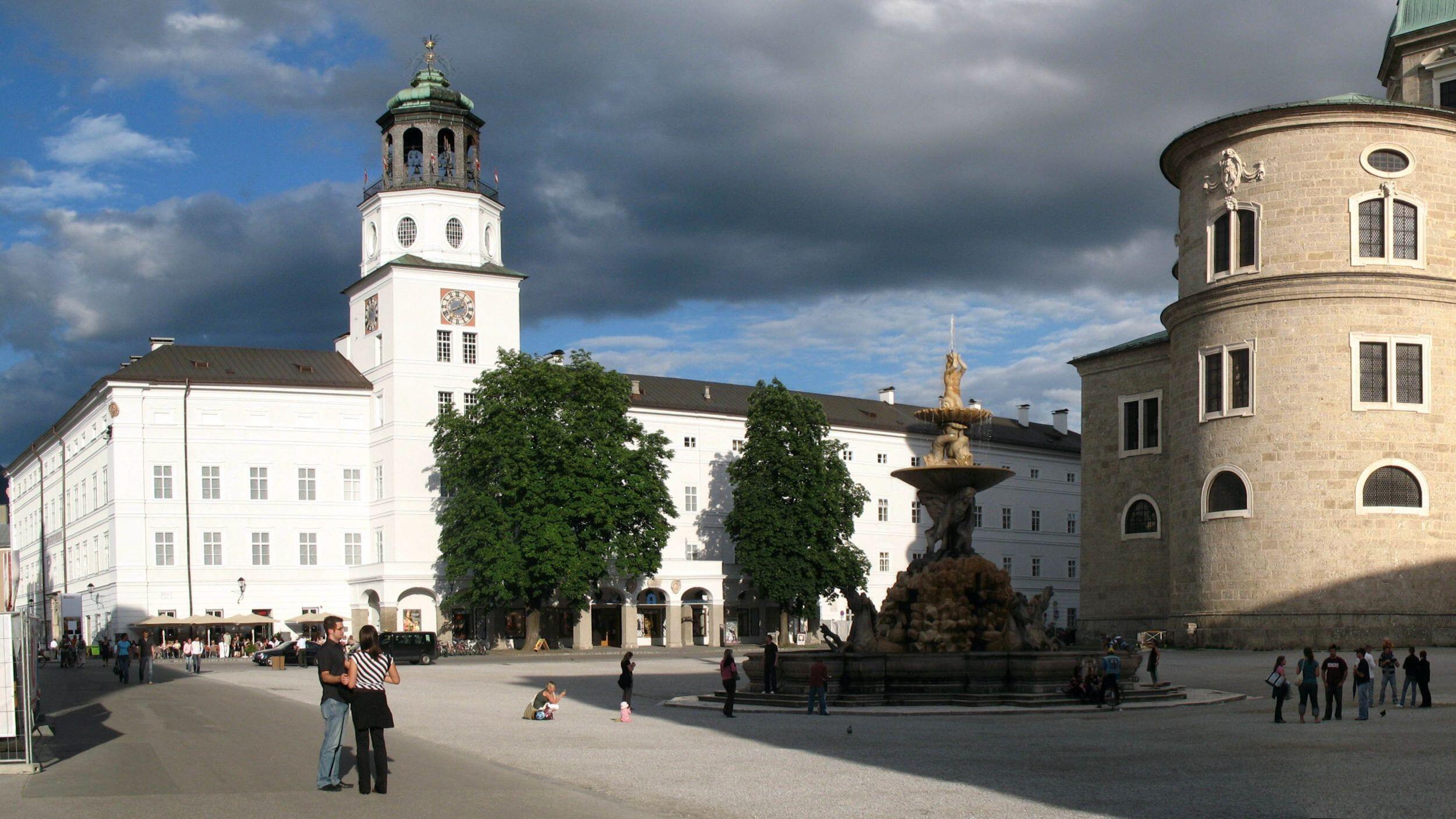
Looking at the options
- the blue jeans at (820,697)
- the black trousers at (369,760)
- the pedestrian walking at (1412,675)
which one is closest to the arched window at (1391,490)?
the pedestrian walking at (1412,675)

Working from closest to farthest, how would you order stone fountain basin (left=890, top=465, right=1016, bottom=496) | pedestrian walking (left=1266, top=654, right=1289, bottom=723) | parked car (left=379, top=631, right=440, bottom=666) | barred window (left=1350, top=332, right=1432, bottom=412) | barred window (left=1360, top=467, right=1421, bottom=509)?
pedestrian walking (left=1266, top=654, right=1289, bottom=723)
stone fountain basin (left=890, top=465, right=1016, bottom=496)
barred window (left=1360, top=467, right=1421, bottom=509)
barred window (left=1350, top=332, right=1432, bottom=412)
parked car (left=379, top=631, right=440, bottom=666)

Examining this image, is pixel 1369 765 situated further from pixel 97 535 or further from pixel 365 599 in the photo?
pixel 97 535

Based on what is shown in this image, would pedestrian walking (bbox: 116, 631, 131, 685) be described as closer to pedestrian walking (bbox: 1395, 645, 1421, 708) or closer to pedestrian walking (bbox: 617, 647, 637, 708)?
pedestrian walking (bbox: 617, 647, 637, 708)

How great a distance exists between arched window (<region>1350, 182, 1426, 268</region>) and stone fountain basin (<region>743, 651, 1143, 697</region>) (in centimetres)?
2405

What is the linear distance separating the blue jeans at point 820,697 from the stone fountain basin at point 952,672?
1.04 metres

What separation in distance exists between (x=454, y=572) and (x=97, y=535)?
21292mm

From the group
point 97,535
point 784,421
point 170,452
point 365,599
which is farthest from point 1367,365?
point 97,535

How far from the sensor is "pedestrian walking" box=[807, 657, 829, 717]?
25578mm

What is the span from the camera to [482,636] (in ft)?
235

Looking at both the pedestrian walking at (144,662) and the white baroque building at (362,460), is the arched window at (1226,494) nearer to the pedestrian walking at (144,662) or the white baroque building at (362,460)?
the white baroque building at (362,460)

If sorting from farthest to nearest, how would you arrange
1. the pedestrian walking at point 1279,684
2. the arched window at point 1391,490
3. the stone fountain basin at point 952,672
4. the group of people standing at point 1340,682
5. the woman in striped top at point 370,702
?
the arched window at point 1391,490 < the stone fountain basin at point 952,672 < the group of people standing at point 1340,682 < the pedestrian walking at point 1279,684 < the woman in striped top at point 370,702

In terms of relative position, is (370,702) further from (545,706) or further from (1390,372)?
(1390,372)

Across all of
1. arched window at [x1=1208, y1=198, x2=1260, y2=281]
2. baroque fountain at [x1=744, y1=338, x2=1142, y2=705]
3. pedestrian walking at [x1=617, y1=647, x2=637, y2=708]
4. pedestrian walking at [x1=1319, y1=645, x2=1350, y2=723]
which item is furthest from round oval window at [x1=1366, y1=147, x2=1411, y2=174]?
pedestrian walking at [x1=617, y1=647, x2=637, y2=708]

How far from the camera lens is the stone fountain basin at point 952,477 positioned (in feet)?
99.2
